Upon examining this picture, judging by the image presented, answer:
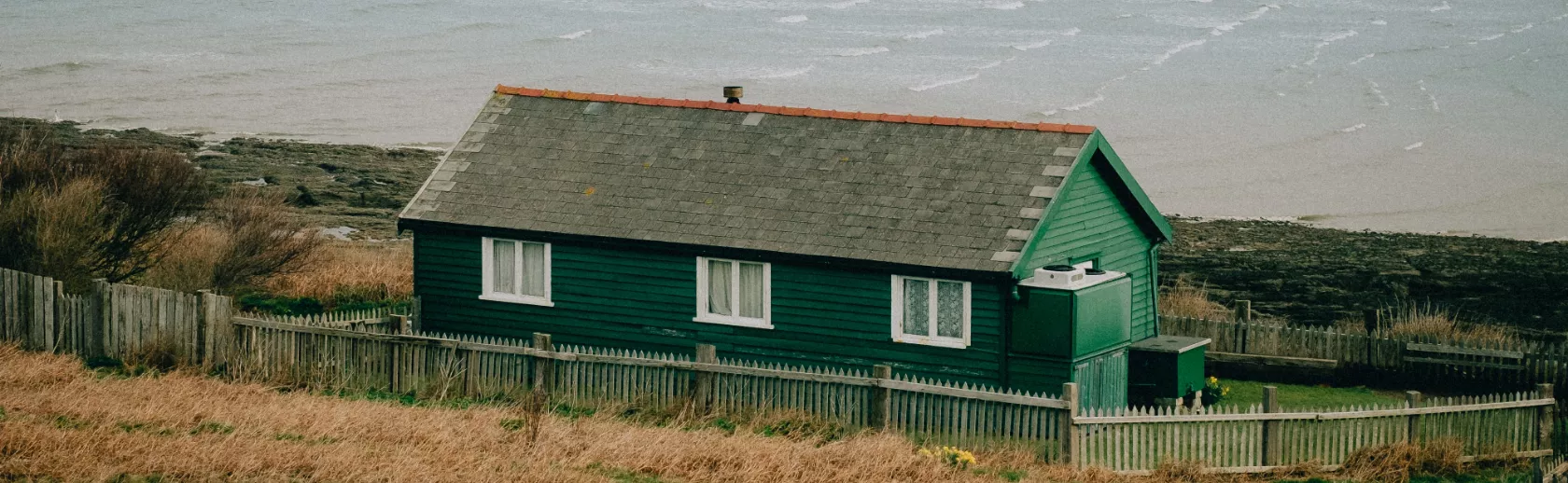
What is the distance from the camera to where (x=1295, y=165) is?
77.1 m

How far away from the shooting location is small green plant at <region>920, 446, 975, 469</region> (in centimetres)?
2181

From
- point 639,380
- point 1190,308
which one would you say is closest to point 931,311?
point 639,380

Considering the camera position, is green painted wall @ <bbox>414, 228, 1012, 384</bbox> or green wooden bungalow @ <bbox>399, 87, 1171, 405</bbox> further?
green painted wall @ <bbox>414, 228, 1012, 384</bbox>

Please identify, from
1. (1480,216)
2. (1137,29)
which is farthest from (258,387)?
(1137,29)

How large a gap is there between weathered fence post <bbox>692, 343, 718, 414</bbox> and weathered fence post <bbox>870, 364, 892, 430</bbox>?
7.30 feet

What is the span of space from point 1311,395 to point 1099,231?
445cm

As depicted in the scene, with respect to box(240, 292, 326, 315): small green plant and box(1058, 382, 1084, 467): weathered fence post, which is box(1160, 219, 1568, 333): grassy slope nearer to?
Answer: box(1058, 382, 1084, 467): weathered fence post

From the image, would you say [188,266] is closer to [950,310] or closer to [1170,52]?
[950,310]

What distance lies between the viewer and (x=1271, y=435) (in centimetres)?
2294

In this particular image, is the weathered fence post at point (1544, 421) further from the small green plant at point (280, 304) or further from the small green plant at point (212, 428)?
the small green plant at point (280, 304)

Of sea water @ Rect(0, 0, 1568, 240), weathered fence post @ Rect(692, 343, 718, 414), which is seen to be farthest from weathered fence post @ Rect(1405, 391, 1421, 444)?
sea water @ Rect(0, 0, 1568, 240)

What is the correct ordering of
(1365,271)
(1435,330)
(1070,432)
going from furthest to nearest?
(1365,271) → (1435,330) → (1070,432)

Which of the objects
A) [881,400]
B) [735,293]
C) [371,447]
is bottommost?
[371,447]

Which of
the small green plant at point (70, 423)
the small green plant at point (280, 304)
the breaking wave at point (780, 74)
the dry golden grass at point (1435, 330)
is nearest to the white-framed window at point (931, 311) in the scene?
the dry golden grass at point (1435, 330)
